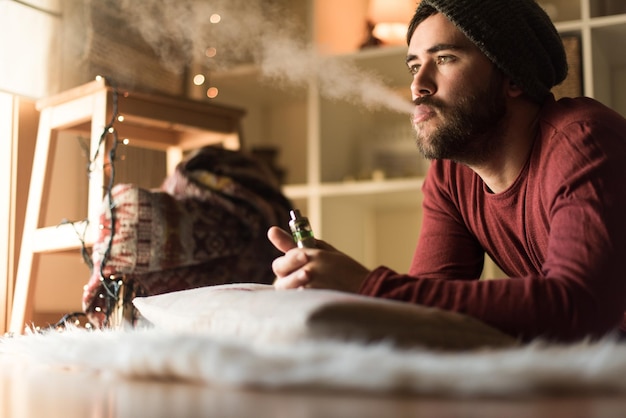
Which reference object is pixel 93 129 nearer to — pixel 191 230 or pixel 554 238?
pixel 191 230

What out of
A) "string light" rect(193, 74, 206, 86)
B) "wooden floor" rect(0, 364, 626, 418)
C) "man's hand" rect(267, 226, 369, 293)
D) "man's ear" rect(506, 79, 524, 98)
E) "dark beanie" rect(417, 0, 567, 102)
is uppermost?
"string light" rect(193, 74, 206, 86)

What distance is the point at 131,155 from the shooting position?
2.44 metres

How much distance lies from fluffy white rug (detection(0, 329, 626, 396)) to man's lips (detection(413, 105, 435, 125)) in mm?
681

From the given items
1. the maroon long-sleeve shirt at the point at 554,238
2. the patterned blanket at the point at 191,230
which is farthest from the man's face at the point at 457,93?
the patterned blanket at the point at 191,230

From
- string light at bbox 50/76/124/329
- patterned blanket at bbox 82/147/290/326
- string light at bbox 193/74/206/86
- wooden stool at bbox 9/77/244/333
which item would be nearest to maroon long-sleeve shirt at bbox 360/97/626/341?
patterned blanket at bbox 82/147/290/326

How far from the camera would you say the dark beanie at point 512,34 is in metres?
1.46

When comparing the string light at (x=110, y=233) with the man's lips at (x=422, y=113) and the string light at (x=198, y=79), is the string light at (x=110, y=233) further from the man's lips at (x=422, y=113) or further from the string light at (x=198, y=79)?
the string light at (x=198, y=79)

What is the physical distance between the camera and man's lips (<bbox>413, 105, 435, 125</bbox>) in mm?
1553

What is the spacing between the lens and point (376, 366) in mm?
798

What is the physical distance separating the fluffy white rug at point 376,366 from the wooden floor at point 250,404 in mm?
14

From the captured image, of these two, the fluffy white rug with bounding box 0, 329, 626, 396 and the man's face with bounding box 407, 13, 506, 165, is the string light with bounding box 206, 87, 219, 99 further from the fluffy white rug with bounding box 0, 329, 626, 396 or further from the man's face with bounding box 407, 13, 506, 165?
the fluffy white rug with bounding box 0, 329, 626, 396

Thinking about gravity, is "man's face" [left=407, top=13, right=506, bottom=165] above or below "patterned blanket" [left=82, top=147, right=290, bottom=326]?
above

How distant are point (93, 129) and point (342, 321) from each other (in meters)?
1.33

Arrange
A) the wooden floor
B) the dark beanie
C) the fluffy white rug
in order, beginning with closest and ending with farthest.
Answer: the wooden floor
the fluffy white rug
the dark beanie
